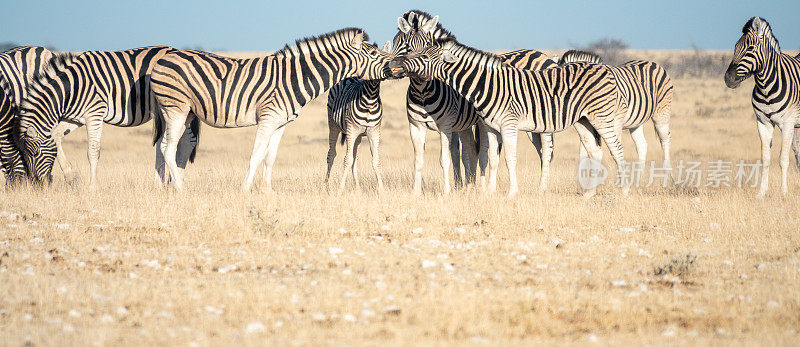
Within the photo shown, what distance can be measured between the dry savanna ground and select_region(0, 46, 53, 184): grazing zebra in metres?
0.66

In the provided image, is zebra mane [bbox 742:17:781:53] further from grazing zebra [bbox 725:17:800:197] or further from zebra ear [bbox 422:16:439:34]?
zebra ear [bbox 422:16:439:34]

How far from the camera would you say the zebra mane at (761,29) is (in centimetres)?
1141

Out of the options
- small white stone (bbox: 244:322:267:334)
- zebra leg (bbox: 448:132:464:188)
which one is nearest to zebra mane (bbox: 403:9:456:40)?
zebra leg (bbox: 448:132:464:188)

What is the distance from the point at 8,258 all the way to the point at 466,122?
6708mm

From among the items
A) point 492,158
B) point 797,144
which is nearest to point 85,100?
point 492,158

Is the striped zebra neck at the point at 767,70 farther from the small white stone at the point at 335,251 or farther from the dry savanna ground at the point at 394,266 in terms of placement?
the small white stone at the point at 335,251

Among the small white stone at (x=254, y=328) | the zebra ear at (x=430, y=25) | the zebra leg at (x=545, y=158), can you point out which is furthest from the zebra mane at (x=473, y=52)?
the small white stone at (x=254, y=328)

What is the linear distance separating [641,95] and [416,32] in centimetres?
419

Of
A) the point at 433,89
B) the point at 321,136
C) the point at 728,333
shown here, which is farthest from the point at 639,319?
the point at 321,136

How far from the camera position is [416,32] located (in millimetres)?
10516

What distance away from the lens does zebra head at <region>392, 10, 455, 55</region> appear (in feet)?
34.1

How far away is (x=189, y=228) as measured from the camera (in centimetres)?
827

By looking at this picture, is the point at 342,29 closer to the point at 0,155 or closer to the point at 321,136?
the point at 0,155

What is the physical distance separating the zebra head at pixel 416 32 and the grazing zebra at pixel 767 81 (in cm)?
458
